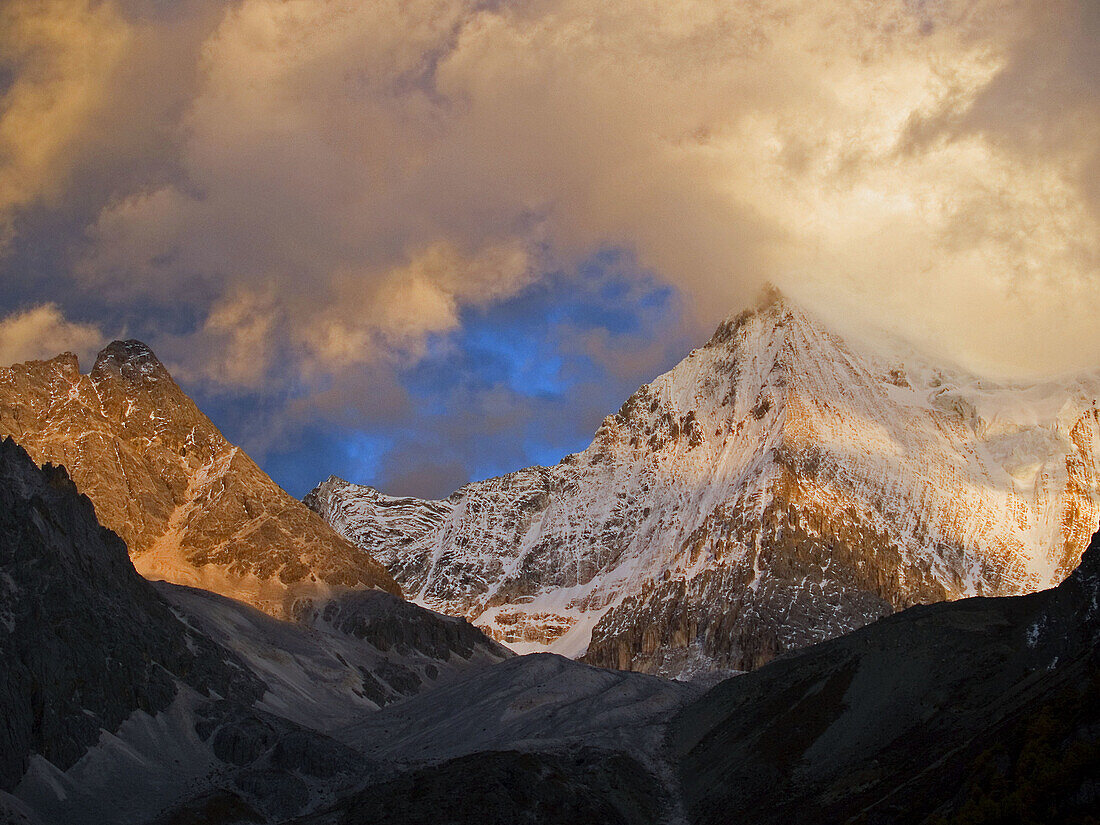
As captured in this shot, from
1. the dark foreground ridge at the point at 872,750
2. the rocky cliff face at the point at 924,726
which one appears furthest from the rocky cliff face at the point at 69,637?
the rocky cliff face at the point at 924,726

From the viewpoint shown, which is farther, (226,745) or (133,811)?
(226,745)

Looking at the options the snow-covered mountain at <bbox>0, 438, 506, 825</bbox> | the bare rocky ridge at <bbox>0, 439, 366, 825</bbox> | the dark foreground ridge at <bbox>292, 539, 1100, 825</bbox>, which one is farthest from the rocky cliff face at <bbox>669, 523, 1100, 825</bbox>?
the bare rocky ridge at <bbox>0, 439, 366, 825</bbox>

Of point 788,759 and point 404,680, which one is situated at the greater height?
point 404,680

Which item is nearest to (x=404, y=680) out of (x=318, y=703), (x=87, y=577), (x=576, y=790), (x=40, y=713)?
(x=318, y=703)

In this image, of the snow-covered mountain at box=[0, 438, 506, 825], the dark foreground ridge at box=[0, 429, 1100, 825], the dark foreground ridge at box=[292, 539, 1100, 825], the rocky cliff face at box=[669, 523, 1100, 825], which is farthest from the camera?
the snow-covered mountain at box=[0, 438, 506, 825]

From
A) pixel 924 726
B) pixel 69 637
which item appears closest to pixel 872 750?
pixel 924 726

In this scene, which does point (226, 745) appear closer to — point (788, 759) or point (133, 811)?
point (133, 811)

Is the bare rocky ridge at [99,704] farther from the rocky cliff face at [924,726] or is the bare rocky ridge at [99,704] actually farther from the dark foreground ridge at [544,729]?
the rocky cliff face at [924,726]

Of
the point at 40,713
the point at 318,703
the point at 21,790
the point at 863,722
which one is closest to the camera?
the point at 863,722

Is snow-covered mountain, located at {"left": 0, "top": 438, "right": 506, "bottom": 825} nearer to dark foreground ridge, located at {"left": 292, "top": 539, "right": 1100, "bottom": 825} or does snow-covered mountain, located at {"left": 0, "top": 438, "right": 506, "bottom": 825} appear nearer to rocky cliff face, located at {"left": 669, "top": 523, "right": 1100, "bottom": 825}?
dark foreground ridge, located at {"left": 292, "top": 539, "right": 1100, "bottom": 825}

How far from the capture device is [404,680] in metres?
187

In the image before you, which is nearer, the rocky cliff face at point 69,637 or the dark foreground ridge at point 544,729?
the dark foreground ridge at point 544,729

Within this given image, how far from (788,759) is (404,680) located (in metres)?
119

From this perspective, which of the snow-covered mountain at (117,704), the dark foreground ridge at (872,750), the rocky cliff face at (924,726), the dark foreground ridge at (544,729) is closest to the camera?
the rocky cliff face at (924,726)
